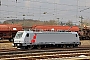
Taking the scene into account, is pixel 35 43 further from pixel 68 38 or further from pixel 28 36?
pixel 68 38

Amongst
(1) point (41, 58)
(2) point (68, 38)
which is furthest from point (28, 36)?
(1) point (41, 58)

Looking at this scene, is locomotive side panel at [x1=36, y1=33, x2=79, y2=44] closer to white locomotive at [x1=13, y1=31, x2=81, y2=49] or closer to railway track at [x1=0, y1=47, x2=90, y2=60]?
white locomotive at [x1=13, y1=31, x2=81, y2=49]

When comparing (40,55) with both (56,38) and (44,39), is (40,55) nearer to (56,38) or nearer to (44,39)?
(44,39)

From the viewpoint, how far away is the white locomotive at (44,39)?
2688 centimetres

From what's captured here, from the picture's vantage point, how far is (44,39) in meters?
27.8

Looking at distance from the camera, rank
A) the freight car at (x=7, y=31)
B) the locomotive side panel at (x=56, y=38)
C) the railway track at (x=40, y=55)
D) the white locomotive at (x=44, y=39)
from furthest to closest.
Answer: the freight car at (x=7, y=31) < the locomotive side panel at (x=56, y=38) < the white locomotive at (x=44, y=39) < the railway track at (x=40, y=55)

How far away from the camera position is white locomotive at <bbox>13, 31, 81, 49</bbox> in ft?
88.2

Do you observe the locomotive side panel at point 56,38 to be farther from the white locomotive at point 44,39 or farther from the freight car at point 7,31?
the freight car at point 7,31

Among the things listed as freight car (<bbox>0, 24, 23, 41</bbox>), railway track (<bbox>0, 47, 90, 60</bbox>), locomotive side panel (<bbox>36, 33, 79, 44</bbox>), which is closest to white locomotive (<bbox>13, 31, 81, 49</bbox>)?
locomotive side panel (<bbox>36, 33, 79, 44</bbox>)

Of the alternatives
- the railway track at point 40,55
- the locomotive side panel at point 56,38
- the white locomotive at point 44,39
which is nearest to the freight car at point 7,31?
the white locomotive at point 44,39

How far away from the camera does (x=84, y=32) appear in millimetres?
49062

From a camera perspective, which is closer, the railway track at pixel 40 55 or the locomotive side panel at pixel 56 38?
the railway track at pixel 40 55

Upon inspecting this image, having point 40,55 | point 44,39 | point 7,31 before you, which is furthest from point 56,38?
point 7,31

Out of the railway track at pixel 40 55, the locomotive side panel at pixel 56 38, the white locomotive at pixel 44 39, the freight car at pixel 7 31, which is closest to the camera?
the railway track at pixel 40 55
